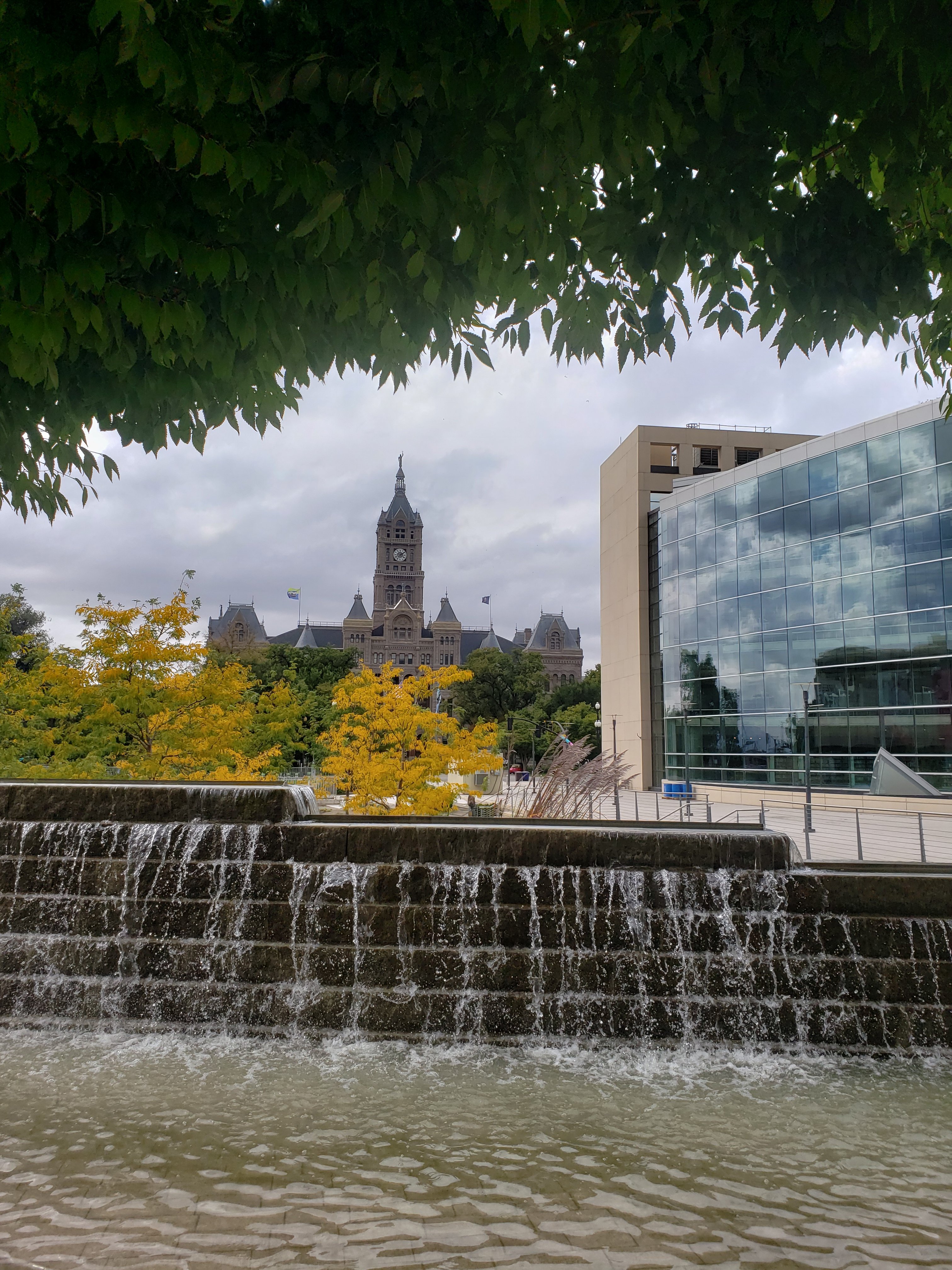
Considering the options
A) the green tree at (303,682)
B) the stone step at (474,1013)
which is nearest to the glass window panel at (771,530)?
Answer: the green tree at (303,682)

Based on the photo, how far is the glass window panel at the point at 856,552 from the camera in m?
30.9

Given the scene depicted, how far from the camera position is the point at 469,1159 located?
4047mm

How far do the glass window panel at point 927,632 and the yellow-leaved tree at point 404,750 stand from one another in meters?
18.5

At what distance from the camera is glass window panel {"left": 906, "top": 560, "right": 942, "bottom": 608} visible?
28312 mm

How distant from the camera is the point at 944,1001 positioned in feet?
19.6

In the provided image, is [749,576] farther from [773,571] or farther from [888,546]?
[888,546]

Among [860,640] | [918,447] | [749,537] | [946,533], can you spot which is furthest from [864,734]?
[918,447]

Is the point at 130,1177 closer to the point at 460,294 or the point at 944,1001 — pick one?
the point at 460,294

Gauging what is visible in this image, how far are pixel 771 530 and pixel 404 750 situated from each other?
24.1 m

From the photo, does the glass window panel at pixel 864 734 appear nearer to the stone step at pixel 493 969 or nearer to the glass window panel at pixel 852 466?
the glass window panel at pixel 852 466

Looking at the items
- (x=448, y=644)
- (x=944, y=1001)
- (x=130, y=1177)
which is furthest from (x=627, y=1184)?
(x=448, y=644)

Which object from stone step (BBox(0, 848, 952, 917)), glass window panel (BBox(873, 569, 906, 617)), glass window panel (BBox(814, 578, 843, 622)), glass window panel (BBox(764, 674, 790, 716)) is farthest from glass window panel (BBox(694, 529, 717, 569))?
stone step (BBox(0, 848, 952, 917))

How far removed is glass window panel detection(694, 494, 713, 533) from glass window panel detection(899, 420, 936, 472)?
10.1 meters

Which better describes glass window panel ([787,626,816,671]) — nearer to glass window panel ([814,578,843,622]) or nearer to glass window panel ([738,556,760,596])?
glass window panel ([814,578,843,622])
